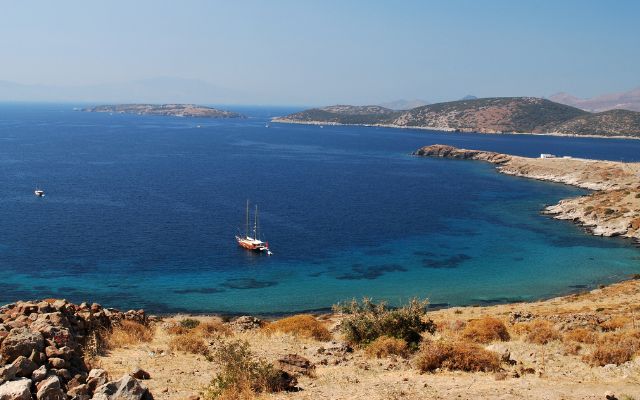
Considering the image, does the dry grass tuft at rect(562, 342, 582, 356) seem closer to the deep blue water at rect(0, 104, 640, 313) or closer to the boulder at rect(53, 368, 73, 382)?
the boulder at rect(53, 368, 73, 382)

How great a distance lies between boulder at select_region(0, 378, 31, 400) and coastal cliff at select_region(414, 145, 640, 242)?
77.8 metres

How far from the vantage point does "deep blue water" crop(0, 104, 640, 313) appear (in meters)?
50.8

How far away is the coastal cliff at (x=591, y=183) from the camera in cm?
7781

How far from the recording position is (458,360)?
17797mm

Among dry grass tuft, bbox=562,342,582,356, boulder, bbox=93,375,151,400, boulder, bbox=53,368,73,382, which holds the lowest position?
dry grass tuft, bbox=562,342,582,356

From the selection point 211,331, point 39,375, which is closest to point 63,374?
point 39,375

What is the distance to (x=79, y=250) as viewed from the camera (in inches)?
2395

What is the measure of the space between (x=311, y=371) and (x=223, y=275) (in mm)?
38758

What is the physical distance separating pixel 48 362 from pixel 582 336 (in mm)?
20189

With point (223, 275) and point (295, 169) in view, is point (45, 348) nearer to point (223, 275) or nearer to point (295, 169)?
point (223, 275)

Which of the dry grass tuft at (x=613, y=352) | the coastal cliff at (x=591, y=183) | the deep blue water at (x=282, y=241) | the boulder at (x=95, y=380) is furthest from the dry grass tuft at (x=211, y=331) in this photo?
the coastal cliff at (x=591, y=183)

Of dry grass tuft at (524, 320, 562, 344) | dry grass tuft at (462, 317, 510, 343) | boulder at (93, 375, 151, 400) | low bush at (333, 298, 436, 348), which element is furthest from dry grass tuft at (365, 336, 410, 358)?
boulder at (93, 375, 151, 400)

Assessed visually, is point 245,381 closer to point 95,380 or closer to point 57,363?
point 95,380

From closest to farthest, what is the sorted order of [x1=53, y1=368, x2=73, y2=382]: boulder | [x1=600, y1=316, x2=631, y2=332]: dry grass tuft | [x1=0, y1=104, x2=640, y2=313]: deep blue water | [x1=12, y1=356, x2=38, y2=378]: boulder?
[x1=12, y1=356, x2=38, y2=378]: boulder < [x1=53, y1=368, x2=73, y2=382]: boulder < [x1=600, y1=316, x2=631, y2=332]: dry grass tuft < [x1=0, y1=104, x2=640, y2=313]: deep blue water
